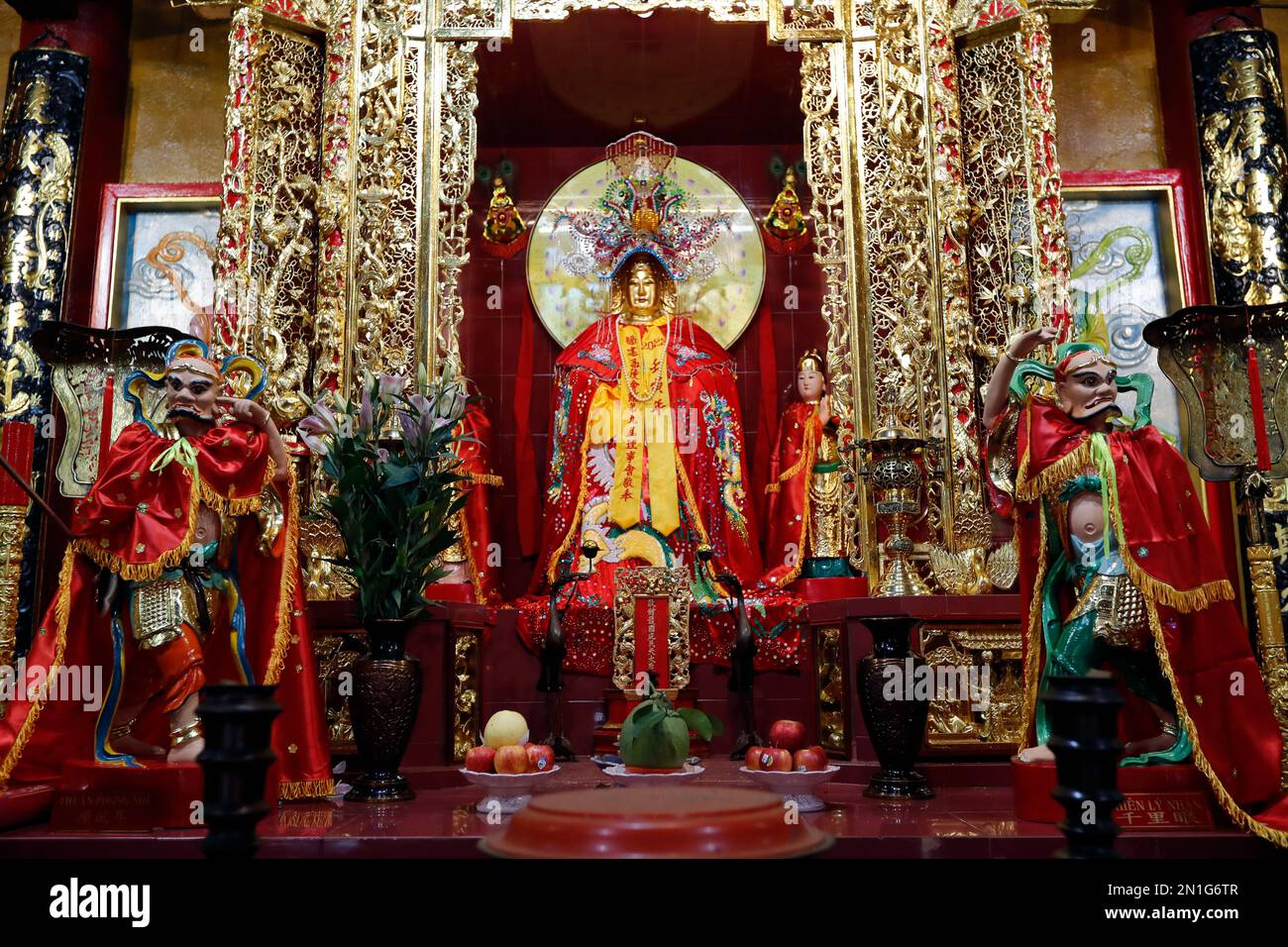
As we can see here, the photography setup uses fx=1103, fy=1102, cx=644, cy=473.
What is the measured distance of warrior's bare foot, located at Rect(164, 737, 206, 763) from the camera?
145 inches

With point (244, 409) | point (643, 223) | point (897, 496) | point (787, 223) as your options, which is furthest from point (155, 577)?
point (787, 223)

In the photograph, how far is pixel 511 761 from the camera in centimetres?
375

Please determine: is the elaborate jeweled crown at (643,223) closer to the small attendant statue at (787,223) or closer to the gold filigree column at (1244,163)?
the small attendant statue at (787,223)

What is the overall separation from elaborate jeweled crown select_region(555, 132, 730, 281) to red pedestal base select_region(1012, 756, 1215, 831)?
165 inches

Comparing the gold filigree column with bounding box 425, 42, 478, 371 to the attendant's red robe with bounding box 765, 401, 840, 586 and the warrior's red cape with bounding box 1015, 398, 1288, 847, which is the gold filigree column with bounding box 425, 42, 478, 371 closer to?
the attendant's red robe with bounding box 765, 401, 840, 586

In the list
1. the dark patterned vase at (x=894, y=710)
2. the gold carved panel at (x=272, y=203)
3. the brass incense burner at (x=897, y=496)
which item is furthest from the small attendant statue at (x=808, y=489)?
the gold carved panel at (x=272, y=203)

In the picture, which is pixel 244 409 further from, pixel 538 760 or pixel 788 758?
pixel 788 758

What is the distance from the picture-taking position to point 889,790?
13.8 feet

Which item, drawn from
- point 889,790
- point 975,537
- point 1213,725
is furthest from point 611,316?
point 1213,725

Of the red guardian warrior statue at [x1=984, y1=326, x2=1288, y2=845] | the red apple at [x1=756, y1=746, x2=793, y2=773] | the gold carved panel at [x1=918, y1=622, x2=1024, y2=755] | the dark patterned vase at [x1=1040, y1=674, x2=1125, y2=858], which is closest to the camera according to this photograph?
the dark patterned vase at [x1=1040, y1=674, x2=1125, y2=858]

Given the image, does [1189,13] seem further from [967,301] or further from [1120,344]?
[967,301]

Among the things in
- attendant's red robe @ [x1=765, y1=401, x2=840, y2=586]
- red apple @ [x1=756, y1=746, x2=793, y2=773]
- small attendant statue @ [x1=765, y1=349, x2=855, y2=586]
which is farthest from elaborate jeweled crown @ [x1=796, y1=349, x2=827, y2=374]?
red apple @ [x1=756, y1=746, x2=793, y2=773]

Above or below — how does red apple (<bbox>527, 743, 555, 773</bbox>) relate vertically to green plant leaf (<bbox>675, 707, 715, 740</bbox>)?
below
